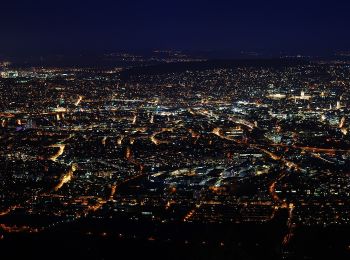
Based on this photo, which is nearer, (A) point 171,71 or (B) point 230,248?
(B) point 230,248

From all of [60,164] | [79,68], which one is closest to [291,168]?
[60,164]

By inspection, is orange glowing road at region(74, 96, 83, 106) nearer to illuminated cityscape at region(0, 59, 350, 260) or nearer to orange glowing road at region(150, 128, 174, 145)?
illuminated cityscape at region(0, 59, 350, 260)

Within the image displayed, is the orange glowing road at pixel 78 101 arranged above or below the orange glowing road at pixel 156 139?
below

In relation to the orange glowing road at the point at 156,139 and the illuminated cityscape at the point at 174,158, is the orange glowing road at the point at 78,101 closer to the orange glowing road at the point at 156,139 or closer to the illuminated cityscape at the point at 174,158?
the illuminated cityscape at the point at 174,158

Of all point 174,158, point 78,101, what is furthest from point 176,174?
point 78,101

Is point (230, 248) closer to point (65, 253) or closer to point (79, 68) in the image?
point (65, 253)

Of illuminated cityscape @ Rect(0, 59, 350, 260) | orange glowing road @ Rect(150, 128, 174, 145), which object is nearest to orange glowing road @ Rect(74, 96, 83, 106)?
illuminated cityscape @ Rect(0, 59, 350, 260)

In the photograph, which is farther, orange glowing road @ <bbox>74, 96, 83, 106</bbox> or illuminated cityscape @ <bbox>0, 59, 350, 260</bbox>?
orange glowing road @ <bbox>74, 96, 83, 106</bbox>

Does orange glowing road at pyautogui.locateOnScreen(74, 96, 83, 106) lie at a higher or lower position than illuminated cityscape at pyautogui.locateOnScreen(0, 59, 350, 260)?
lower

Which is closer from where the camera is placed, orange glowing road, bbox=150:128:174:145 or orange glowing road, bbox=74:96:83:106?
orange glowing road, bbox=150:128:174:145

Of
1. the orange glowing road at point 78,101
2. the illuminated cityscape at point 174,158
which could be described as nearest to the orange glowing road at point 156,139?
the illuminated cityscape at point 174,158

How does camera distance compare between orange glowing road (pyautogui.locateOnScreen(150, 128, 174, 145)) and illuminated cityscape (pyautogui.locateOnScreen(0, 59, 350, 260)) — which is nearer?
illuminated cityscape (pyautogui.locateOnScreen(0, 59, 350, 260))
